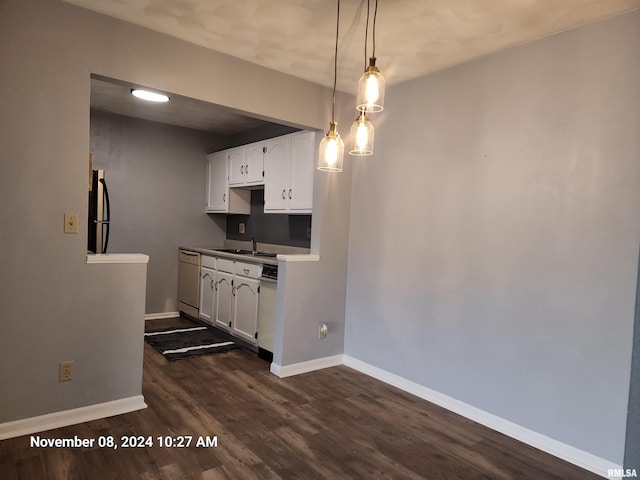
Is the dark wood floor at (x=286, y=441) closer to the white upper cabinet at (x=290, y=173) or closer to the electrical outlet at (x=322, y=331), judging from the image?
the electrical outlet at (x=322, y=331)

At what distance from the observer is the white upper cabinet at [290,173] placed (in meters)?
3.86

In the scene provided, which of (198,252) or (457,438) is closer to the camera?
(457,438)

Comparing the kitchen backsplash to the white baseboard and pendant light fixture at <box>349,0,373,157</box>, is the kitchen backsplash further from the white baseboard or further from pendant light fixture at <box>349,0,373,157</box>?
pendant light fixture at <box>349,0,373,157</box>

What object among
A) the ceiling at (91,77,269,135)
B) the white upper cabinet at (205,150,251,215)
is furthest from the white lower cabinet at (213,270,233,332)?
the ceiling at (91,77,269,135)

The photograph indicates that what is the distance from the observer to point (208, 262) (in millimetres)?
4781

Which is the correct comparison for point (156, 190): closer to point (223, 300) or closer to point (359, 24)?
point (223, 300)

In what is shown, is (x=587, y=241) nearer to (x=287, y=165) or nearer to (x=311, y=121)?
(x=311, y=121)

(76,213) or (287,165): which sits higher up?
(287,165)

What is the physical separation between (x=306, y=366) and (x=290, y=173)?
190 cm

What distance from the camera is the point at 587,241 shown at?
2270 millimetres

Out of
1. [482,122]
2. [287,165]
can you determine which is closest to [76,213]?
[287,165]

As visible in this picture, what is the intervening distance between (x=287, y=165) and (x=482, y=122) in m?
1.99

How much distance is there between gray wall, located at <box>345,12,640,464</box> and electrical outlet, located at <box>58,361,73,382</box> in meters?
2.30

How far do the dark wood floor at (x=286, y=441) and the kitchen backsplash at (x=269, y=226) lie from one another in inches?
69.6
